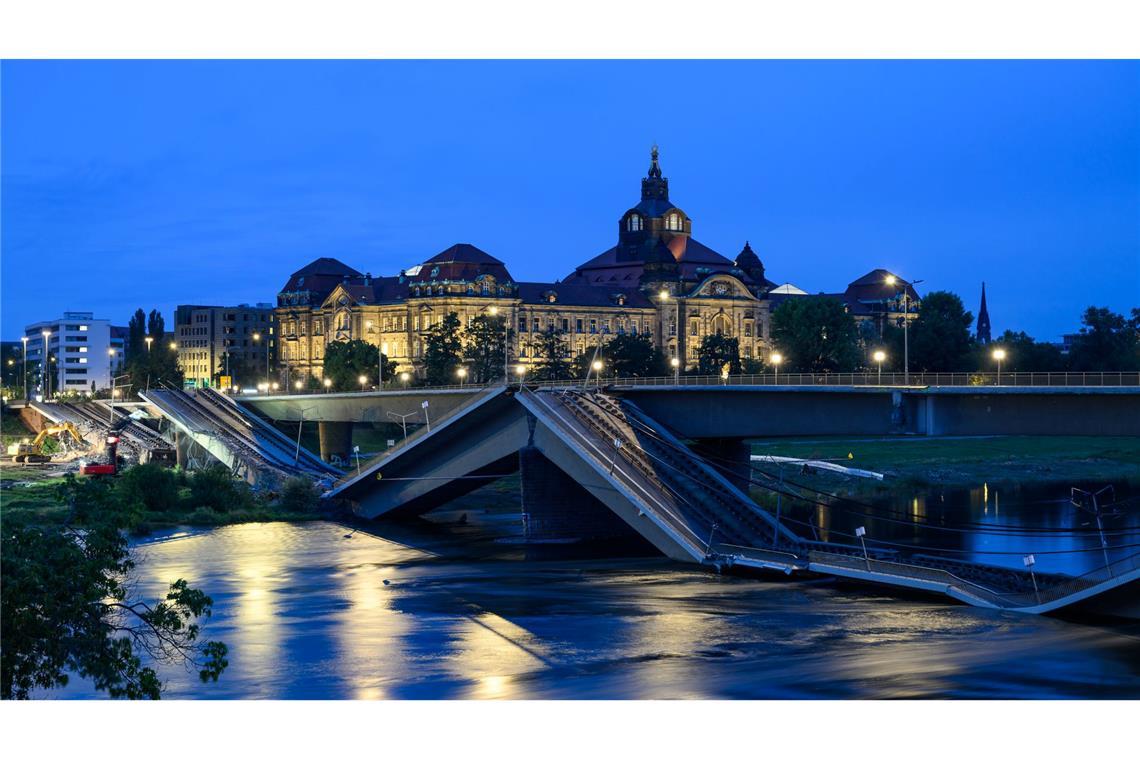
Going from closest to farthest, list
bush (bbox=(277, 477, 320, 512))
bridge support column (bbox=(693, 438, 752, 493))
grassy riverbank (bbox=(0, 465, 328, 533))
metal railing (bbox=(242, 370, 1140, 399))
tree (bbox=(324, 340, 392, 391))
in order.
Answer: metal railing (bbox=(242, 370, 1140, 399)), bridge support column (bbox=(693, 438, 752, 493)), grassy riverbank (bbox=(0, 465, 328, 533)), bush (bbox=(277, 477, 320, 512)), tree (bbox=(324, 340, 392, 391))

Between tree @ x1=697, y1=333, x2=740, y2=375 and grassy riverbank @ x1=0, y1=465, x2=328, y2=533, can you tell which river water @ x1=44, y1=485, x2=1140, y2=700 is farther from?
tree @ x1=697, y1=333, x2=740, y2=375

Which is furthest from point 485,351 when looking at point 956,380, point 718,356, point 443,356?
point 956,380

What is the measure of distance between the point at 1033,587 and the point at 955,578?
9.05ft

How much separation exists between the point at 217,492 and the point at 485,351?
265 feet

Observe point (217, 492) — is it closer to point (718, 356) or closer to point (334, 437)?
point (334, 437)

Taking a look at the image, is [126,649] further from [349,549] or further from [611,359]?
[611,359]

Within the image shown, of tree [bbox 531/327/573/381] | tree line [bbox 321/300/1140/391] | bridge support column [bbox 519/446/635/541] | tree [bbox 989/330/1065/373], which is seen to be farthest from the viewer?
tree [bbox 531/327/573/381]

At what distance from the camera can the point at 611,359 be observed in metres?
164

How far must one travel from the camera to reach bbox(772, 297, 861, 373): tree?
15888 cm

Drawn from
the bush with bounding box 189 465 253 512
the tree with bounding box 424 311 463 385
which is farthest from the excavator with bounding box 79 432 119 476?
the tree with bounding box 424 311 463 385

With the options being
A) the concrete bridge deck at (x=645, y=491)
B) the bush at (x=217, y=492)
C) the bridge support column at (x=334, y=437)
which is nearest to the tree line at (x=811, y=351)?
the bridge support column at (x=334, y=437)

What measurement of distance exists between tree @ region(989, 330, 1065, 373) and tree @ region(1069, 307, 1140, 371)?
1.89 metres

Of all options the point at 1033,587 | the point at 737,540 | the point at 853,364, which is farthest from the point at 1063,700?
the point at 853,364

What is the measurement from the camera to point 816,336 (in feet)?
525
